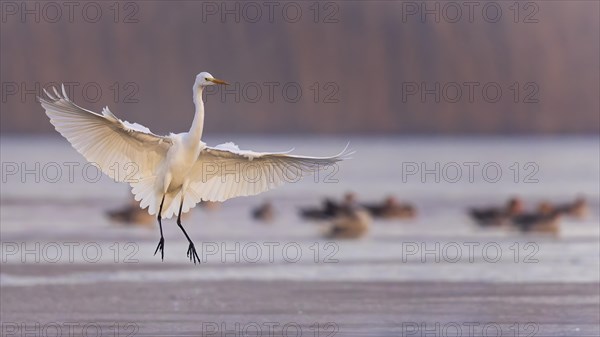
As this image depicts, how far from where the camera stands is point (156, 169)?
1316 centimetres

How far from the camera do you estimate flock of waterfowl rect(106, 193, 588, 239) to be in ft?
74.4

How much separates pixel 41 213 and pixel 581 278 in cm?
1422

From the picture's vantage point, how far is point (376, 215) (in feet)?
87.0

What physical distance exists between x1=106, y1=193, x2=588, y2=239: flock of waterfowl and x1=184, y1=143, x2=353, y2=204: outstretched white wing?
8.55 metres

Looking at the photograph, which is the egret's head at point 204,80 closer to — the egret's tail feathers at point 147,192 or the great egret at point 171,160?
the great egret at point 171,160

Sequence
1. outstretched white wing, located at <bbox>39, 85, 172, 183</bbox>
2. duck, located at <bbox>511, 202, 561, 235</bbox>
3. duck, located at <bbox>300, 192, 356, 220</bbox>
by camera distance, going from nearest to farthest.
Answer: outstretched white wing, located at <bbox>39, 85, 172, 183</bbox>, duck, located at <bbox>511, 202, 561, 235</bbox>, duck, located at <bbox>300, 192, 356, 220</bbox>

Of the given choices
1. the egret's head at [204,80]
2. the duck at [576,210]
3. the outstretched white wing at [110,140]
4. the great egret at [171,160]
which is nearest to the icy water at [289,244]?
the duck at [576,210]

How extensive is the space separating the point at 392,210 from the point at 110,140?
45.6 feet

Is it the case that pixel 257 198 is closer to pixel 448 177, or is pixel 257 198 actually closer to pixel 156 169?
pixel 448 177

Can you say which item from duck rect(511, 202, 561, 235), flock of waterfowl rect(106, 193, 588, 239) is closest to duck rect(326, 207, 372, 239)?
flock of waterfowl rect(106, 193, 588, 239)

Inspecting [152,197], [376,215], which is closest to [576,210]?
[376,215]

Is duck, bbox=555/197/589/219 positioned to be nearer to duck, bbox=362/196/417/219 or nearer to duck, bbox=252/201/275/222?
duck, bbox=362/196/417/219

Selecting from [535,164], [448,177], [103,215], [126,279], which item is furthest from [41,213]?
[535,164]

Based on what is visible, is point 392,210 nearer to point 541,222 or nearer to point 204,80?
point 541,222
